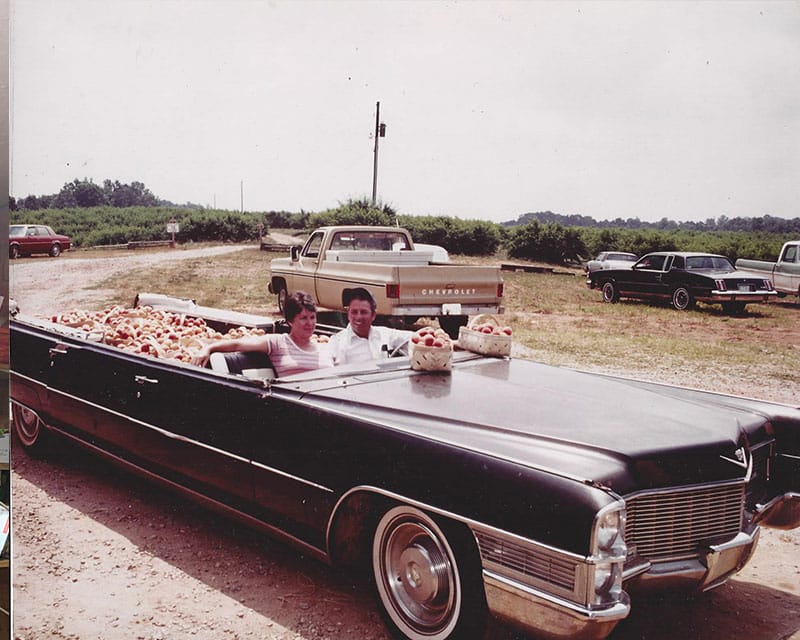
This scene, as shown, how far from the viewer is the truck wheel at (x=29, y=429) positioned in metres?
4.15

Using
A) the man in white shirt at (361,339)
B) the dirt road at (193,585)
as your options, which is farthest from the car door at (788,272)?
the man in white shirt at (361,339)

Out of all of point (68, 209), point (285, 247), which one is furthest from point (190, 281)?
point (68, 209)

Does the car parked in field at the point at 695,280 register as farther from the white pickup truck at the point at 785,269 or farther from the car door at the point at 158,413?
the car door at the point at 158,413

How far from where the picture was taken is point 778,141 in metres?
4.30

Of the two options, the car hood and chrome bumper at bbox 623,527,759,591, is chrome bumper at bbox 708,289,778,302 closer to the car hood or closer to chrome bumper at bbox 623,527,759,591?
the car hood

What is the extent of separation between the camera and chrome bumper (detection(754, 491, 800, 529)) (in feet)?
8.63

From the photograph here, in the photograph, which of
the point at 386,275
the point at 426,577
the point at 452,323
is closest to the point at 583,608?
the point at 426,577

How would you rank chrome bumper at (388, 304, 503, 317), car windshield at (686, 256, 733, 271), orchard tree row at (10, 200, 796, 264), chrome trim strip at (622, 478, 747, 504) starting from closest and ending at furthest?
chrome trim strip at (622, 478, 747, 504) < orchard tree row at (10, 200, 796, 264) < car windshield at (686, 256, 733, 271) < chrome bumper at (388, 304, 503, 317)

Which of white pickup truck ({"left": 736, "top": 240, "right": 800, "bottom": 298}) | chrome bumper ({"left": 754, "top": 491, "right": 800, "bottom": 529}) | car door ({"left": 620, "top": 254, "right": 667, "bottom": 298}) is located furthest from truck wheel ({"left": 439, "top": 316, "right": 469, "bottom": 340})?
chrome bumper ({"left": 754, "top": 491, "right": 800, "bottom": 529})

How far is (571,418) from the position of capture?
246 cm

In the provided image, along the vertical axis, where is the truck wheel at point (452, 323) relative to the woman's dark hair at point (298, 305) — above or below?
below

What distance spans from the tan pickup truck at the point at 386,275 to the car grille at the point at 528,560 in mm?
3691

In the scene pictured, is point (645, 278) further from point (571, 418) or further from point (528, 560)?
point (528, 560)

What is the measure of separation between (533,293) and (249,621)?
5.63 m
